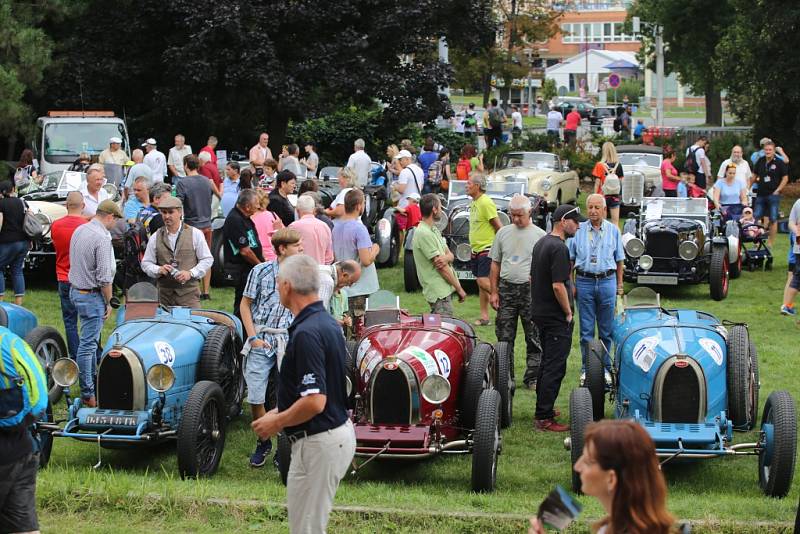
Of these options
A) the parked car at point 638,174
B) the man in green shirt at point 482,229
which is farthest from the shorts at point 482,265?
the parked car at point 638,174

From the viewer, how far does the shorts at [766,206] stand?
1958 centimetres

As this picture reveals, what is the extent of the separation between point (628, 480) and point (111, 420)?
547cm

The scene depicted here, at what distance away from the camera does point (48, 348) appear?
10.6 meters

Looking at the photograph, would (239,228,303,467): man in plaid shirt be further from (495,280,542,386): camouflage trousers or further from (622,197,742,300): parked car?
(622,197,742,300): parked car

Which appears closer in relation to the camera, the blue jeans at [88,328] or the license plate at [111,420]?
the license plate at [111,420]

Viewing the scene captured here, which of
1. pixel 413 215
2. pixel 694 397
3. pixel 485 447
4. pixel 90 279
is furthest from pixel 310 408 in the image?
pixel 413 215

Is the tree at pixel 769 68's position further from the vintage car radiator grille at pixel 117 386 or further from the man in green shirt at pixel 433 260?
the vintage car radiator grille at pixel 117 386

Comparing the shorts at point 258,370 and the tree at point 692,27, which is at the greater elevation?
the tree at point 692,27

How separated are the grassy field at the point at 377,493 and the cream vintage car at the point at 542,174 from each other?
42.8 ft

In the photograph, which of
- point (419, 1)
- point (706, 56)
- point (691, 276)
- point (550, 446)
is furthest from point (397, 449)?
point (706, 56)

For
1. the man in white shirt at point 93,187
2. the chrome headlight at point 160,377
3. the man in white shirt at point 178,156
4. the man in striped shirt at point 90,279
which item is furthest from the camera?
the man in white shirt at point 178,156

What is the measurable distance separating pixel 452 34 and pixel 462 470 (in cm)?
2178

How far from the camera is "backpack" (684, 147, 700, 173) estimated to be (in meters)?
21.8

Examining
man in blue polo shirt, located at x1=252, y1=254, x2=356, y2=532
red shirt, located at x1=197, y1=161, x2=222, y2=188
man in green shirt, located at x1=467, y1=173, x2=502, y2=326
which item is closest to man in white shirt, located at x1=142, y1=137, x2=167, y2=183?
red shirt, located at x1=197, y1=161, x2=222, y2=188
